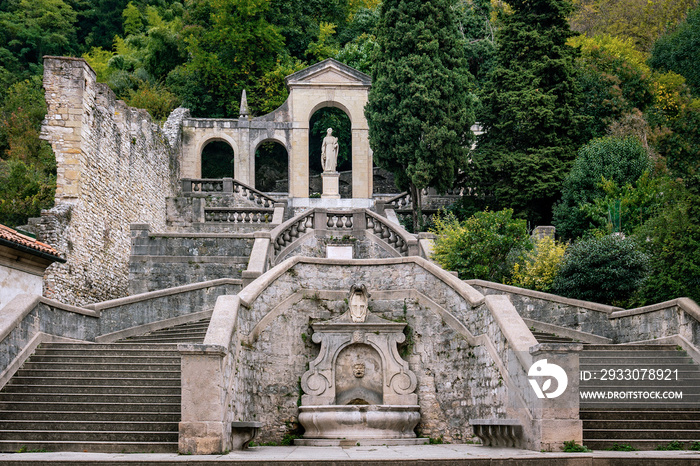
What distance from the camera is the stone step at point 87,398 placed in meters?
12.5

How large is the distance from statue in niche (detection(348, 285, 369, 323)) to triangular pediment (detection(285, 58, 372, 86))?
22.5 metres

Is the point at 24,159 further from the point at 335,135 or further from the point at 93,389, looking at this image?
the point at 93,389

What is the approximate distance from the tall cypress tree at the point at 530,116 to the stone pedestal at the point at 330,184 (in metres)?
5.88

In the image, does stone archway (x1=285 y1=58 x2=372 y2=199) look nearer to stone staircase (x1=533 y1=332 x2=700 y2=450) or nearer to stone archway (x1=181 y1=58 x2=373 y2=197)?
stone archway (x1=181 y1=58 x2=373 y2=197)

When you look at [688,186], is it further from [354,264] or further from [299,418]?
[299,418]

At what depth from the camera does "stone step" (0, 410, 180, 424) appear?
11.9 meters

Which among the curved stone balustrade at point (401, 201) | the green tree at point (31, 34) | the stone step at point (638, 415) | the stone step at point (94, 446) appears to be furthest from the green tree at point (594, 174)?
the green tree at point (31, 34)

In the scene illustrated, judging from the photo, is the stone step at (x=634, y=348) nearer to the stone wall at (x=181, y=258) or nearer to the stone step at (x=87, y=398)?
the stone step at (x=87, y=398)

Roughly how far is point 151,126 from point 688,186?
2034 cm

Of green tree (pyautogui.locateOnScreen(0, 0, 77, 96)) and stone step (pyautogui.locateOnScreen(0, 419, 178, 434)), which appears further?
green tree (pyautogui.locateOnScreen(0, 0, 77, 96))

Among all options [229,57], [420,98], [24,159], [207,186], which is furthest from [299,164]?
[24,159]

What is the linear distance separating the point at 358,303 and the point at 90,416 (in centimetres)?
549

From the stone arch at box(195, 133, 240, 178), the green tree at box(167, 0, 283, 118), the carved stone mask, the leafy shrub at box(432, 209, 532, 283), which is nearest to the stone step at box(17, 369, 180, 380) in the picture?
the carved stone mask

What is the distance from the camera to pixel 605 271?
1680cm
